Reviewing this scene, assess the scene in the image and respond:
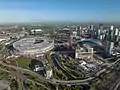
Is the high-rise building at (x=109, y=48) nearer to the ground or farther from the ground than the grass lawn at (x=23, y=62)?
farther from the ground

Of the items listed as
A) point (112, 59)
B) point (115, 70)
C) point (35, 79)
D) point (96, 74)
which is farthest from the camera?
point (112, 59)

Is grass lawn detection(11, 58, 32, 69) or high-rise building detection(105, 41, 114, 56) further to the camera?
high-rise building detection(105, 41, 114, 56)

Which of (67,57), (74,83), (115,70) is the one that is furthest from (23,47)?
(115,70)

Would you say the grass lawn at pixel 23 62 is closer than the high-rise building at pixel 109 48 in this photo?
Yes

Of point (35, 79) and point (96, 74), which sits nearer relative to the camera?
point (35, 79)

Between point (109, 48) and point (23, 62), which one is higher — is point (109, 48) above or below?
above

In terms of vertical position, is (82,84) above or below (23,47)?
below

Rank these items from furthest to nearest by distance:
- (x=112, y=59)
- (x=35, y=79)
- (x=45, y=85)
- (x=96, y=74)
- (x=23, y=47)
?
(x=23, y=47)
(x=112, y=59)
(x=96, y=74)
(x=35, y=79)
(x=45, y=85)

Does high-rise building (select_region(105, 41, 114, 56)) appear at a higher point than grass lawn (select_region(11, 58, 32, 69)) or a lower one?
higher

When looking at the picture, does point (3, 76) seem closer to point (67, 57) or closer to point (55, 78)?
point (55, 78)

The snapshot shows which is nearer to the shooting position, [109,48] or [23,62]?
[23,62]
